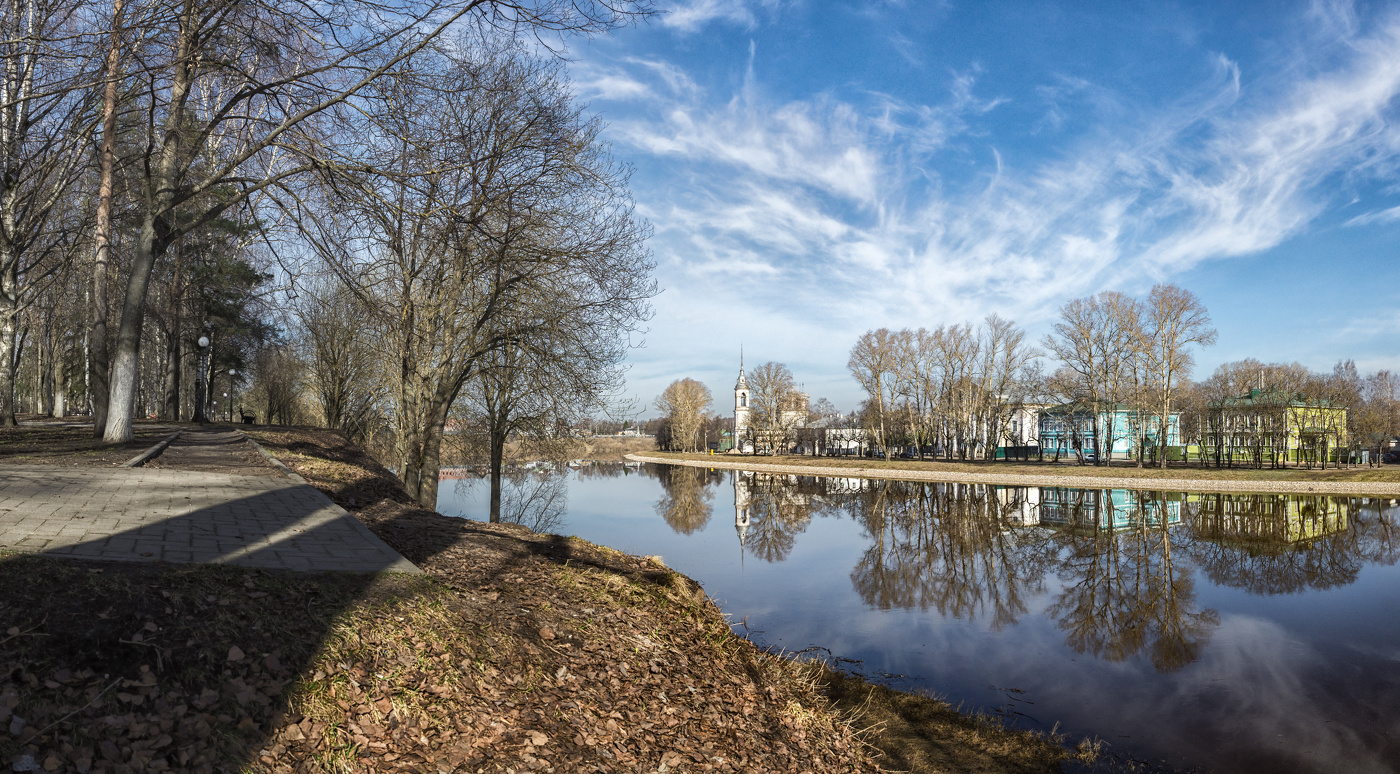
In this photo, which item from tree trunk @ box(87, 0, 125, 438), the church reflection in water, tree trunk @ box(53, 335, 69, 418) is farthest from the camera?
tree trunk @ box(53, 335, 69, 418)

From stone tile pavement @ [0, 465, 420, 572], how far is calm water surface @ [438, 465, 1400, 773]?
5130 millimetres

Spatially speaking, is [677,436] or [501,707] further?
[677,436]

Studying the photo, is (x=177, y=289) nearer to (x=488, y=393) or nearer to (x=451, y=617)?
(x=488, y=393)

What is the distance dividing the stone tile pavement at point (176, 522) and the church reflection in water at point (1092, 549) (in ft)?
37.0

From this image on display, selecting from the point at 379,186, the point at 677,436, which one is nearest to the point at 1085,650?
the point at 379,186

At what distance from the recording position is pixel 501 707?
389cm

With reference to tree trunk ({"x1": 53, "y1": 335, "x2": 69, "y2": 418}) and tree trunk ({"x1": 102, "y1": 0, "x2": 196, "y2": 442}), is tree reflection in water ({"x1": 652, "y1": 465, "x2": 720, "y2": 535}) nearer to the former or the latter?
tree trunk ({"x1": 102, "y1": 0, "x2": 196, "y2": 442})

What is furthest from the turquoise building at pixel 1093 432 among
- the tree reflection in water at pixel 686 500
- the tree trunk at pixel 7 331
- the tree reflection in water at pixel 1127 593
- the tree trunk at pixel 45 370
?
the tree trunk at pixel 45 370

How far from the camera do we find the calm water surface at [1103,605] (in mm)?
8859

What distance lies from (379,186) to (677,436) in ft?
256

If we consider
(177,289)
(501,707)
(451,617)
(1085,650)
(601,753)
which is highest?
(177,289)

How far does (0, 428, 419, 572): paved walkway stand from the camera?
180 inches

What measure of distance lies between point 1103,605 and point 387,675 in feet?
49.7

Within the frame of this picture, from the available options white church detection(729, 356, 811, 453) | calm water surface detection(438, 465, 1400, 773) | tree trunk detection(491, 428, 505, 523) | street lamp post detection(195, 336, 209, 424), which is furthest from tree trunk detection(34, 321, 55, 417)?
white church detection(729, 356, 811, 453)
